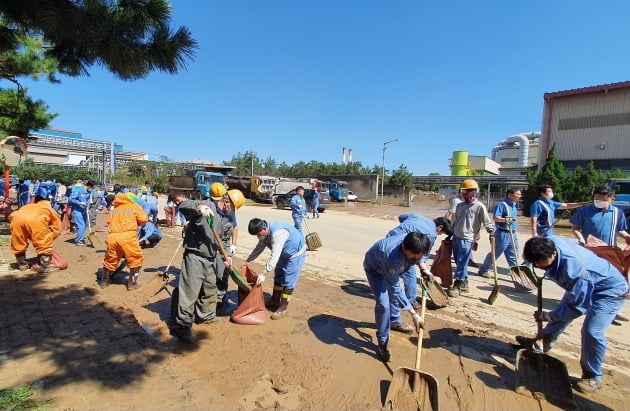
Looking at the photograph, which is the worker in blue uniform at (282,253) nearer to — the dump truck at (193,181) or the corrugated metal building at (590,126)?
the dump truck at (193,181)

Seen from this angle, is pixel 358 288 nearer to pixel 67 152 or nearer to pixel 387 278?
pixel 387 278

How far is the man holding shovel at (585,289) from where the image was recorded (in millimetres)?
2686

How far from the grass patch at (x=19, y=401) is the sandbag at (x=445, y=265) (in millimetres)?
4841

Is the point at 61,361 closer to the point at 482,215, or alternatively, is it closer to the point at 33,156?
the point at 482,215

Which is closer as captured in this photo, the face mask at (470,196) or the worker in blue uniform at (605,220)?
the worker in blue uniform at (605,220)

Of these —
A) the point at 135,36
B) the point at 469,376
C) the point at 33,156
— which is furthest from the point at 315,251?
the point at 33,156

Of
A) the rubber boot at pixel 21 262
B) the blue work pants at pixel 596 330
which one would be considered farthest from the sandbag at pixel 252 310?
the rubber boot at pixel 21 262

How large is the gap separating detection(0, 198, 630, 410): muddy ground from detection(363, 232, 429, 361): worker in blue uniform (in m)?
0.33

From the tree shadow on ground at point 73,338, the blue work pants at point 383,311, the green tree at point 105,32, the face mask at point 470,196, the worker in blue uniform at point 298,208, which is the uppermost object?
the green tree at point 105,32

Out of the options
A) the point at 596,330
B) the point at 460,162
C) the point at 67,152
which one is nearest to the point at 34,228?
the point at 596,330

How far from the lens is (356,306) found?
16.0ft

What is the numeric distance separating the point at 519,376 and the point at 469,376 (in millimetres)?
396

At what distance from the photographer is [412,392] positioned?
2754mm

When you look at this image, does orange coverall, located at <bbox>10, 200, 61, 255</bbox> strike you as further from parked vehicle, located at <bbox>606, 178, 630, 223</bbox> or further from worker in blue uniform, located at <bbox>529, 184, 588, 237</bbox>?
parked vehicle, located at <bbox>606, 178, 630, 223</bbox>
